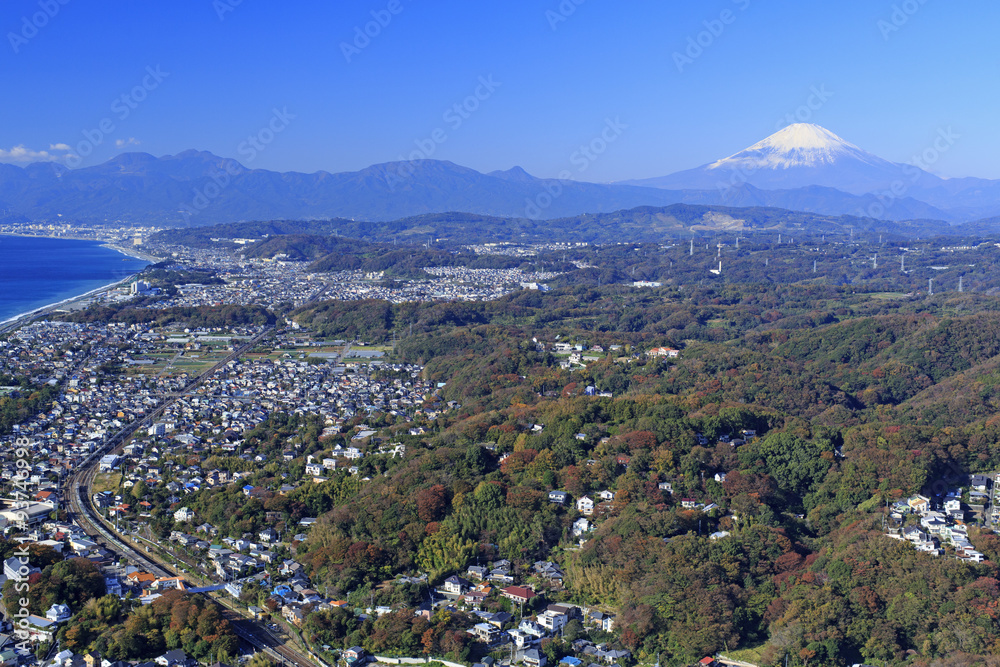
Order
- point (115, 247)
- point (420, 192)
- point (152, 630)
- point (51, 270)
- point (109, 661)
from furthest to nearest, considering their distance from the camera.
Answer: point (420, 192) → point (115, 247) → point (51, 270) → point (152, 630) → point (109, 661)

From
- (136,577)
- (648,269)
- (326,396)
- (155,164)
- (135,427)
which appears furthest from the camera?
(155,164)

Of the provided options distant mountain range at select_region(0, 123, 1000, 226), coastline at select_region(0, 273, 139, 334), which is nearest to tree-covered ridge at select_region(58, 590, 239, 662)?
coastline at select_region(0, 273, 139, 334)

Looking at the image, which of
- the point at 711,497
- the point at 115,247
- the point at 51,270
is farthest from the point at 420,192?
the point at 711,497

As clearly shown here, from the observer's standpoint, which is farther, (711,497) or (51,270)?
(51,270)

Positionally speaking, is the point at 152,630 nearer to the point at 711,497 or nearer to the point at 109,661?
the point at 109,661

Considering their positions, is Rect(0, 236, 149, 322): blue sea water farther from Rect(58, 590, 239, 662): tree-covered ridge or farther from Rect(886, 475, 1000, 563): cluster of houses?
Rect(886, 475, 1000, 563): cluster of houses

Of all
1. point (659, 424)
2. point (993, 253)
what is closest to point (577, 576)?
point (659, 424)

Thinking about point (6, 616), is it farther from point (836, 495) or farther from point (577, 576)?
point (836, 495)
